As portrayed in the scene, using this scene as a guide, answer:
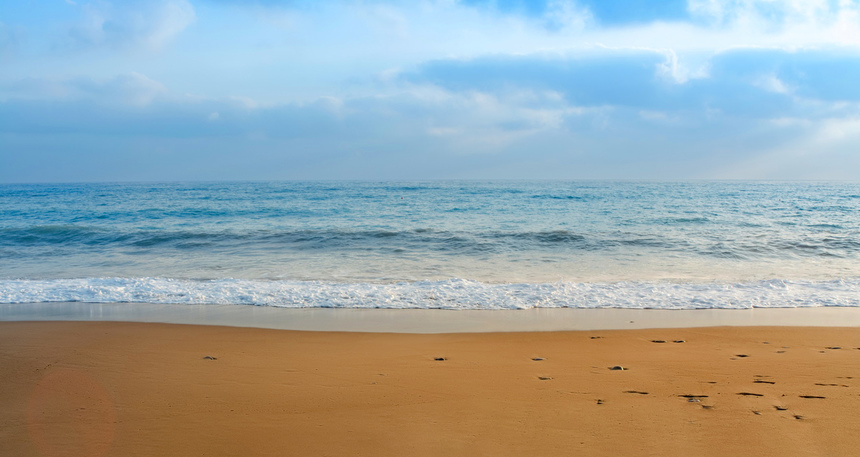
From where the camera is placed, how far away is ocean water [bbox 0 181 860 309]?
9.49 metres

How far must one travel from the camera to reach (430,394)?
15.3 feet

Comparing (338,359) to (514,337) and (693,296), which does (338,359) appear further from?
(693,296)

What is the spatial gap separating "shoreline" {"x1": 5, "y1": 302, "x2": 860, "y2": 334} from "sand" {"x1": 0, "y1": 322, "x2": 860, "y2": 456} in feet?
1.90

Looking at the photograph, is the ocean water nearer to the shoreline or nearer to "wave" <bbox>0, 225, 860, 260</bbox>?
"wave" <bbox>0, 225, 860, 260</bbox>

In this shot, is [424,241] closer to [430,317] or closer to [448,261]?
[448,261]

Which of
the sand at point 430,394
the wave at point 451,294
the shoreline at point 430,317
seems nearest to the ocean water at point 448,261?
the wave at point 451,294

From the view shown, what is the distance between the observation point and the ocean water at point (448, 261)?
9492mm

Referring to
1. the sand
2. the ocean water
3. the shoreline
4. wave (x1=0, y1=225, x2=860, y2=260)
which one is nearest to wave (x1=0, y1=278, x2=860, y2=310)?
the ocean water

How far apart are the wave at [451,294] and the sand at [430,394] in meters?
2.04

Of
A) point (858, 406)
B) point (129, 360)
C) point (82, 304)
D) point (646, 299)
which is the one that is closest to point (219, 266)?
point (82, 304)

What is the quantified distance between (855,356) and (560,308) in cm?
406

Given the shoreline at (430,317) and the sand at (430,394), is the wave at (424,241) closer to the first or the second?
the shoreline at (430,317)

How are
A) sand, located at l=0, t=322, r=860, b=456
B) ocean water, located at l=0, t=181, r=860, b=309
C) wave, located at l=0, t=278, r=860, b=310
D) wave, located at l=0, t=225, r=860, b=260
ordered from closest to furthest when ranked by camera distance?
1. sand, located at l=0, t=322, r=860, b=456
2. wave, located at l=0, t=278, r=860, b=310
3. ocean water, located at l=0, t=181, r=860, b=309
4. wave, located at l=0, t=225, r=860, b=260

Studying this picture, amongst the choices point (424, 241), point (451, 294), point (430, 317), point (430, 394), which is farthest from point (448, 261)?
point (430, 394)
